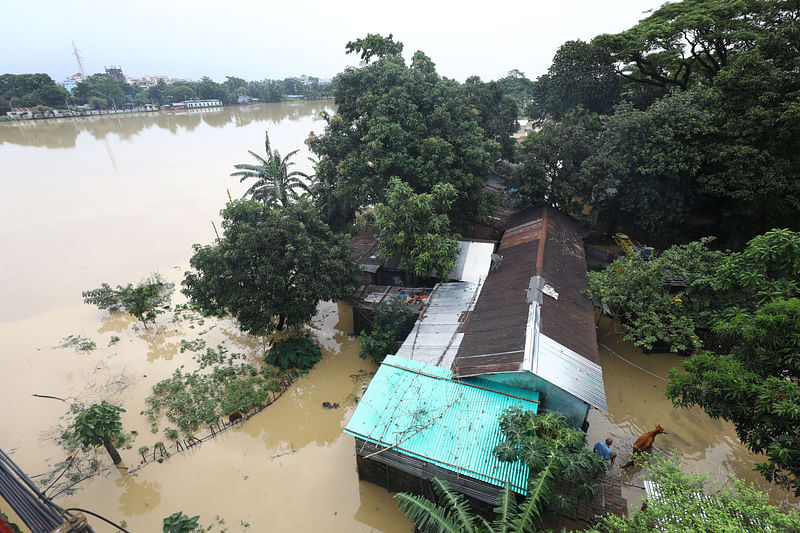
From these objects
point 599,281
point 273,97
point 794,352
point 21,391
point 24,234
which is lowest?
point 21,391

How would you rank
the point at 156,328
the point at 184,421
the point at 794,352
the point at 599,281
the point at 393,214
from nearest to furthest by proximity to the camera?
the point at 794,352
the point at 184,421
the point at 599,281
the point at 393,214
the point at 156,328

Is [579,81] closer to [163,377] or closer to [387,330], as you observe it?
→ [387,330]

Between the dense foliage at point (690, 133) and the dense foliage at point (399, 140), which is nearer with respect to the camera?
the dense foliage at point (690, 133)

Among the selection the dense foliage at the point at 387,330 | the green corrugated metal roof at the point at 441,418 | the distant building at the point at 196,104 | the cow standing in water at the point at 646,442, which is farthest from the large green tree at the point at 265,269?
the distant building at the point at 196,104

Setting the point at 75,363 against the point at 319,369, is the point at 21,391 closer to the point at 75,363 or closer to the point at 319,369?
the point at 75,363

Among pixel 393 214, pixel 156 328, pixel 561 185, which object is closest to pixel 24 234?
pixel 156 328

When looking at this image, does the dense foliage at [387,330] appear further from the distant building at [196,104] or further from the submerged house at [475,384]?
the distant building at [196,104]

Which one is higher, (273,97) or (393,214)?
(273,97)

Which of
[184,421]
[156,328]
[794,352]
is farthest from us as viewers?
[156,328]

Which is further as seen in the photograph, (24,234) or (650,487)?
(24,234)
